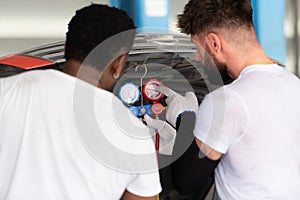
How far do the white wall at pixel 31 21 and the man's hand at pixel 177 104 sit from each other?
2.06 meters

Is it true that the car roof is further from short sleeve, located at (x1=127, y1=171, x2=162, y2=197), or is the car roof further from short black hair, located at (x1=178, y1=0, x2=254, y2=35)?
short sleeve, located at (x1=127, y1=171, x2=162, y2=197)

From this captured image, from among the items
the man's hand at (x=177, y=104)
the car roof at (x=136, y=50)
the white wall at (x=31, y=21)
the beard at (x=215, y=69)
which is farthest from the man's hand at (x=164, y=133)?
the white wall at (x=31, y=21)

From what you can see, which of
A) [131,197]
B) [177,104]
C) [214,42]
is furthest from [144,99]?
[131,197]

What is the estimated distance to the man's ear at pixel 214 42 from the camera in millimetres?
1234

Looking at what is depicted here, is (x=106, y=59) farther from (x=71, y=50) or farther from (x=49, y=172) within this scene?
(x=49, y=172)

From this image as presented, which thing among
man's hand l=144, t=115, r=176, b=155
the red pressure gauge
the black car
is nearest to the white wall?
the black car

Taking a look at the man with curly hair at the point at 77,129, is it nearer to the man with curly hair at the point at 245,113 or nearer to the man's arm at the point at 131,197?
the man's arm at the point at 131,197

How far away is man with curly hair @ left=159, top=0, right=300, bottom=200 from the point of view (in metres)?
1.17

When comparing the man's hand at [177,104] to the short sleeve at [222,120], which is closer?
the short sleeve at [222,120]

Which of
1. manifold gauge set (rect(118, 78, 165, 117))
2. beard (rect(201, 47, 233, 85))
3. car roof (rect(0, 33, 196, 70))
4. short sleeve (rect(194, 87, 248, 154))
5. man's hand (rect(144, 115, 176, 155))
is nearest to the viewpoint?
short sleeve (rect(194, 87, 248, 154))

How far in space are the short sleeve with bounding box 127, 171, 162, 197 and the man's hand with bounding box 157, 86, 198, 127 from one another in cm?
42

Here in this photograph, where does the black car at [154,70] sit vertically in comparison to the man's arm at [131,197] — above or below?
above

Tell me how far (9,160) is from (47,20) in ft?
9.29

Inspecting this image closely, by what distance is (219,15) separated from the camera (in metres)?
1.23
